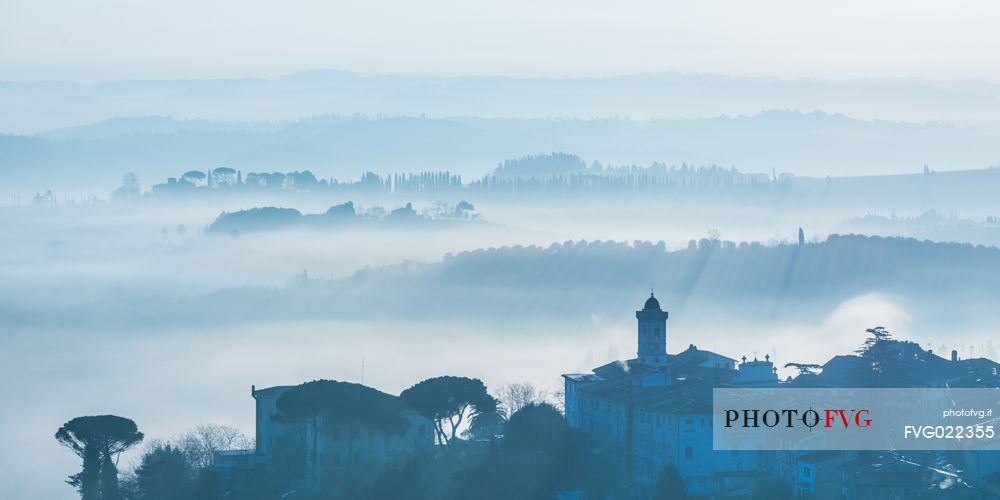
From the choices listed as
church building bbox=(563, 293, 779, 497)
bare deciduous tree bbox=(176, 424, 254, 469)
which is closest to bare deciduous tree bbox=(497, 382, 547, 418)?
church building bbox=(563, 293, 779, 497)

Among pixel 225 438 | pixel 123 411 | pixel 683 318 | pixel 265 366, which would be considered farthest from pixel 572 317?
pixel 225 438

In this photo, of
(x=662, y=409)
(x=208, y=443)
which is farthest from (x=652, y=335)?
(x=208, y=443)

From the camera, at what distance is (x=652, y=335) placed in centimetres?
7744

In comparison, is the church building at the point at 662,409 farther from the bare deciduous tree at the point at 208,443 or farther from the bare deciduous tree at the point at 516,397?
the bare deciduous tree at the point at 208,443

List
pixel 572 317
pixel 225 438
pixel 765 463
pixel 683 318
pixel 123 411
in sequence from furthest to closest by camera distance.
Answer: pixel 572 317, pixel 683 318, pixel 123 411, pixel 225 438, pixel 765 463

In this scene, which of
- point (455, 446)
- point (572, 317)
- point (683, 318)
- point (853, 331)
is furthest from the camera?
point (572, 317)

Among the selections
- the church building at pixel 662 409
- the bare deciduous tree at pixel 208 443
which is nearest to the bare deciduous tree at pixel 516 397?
the church building at pixel 662 409

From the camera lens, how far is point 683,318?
171375 mm

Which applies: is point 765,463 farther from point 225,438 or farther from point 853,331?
point 853,331

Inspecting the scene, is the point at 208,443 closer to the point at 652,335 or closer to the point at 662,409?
the point at 652,335

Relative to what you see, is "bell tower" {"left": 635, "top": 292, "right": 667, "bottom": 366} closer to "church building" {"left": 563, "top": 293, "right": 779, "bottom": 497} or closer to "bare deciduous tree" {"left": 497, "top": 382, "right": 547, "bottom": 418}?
"church building" {"left": 563, "top": 293, "right": 779, "bottom": 497}

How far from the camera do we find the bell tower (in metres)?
77.0

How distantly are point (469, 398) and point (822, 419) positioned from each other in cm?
1439

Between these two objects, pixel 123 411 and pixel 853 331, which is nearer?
pixel 123 411
